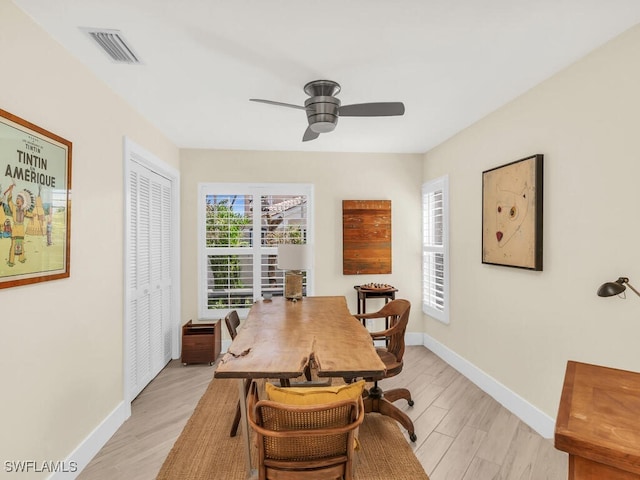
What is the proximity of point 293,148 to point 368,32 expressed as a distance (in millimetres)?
2585

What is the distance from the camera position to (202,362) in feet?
13.3

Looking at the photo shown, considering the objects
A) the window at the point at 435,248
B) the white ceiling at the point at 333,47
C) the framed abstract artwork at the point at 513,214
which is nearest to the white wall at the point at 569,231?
the framed abstract artwork at the point at 513,214

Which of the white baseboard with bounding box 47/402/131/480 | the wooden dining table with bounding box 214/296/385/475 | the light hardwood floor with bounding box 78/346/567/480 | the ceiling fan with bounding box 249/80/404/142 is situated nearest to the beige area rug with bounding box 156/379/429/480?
the light hardwood floor with bounding box 78/346/567/480

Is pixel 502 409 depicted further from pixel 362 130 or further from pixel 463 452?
pixel 362 130

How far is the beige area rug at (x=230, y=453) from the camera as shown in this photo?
219 cm

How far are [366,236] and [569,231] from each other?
247cm

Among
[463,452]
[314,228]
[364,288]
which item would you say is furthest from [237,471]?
[314,228]

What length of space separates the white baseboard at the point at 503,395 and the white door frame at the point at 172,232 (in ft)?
10.2

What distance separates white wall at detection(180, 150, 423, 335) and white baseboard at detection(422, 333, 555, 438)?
865mm

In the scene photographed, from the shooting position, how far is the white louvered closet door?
10.6ft

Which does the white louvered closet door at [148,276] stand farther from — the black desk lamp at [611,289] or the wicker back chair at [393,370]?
the black desk lamp at [611,289]

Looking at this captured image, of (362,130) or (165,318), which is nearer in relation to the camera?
(362,130)

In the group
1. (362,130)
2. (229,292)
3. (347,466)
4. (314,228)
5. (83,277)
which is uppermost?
(362,130)

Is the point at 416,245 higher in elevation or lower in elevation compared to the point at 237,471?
higher
